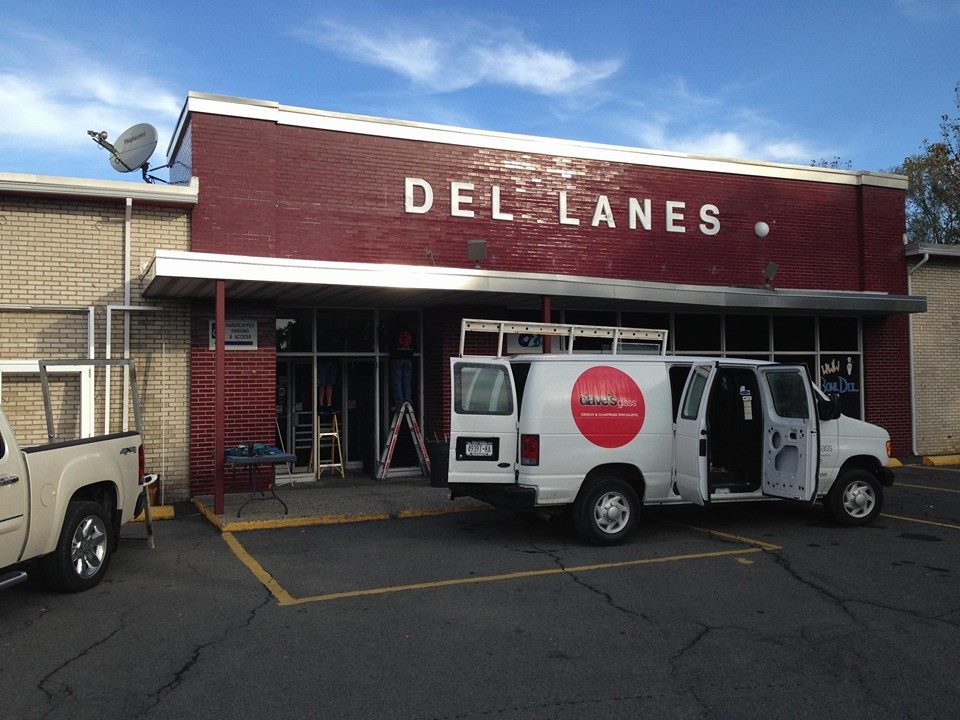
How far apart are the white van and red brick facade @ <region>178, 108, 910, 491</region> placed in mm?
5200

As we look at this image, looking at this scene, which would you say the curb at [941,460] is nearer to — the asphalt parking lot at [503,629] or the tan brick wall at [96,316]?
the asphalt parking lot at [503,629]

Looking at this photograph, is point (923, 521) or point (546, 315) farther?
point (546, 315)

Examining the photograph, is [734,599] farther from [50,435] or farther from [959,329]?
[959,329]

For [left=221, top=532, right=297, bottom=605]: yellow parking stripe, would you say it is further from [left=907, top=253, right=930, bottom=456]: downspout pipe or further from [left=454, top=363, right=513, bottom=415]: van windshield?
[left=907, top=253, right=930, bottom=456]: downspout pipe

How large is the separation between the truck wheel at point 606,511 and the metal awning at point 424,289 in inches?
171

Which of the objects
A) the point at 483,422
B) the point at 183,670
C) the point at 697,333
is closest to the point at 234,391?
the point at 483,422

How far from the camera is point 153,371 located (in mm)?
12320

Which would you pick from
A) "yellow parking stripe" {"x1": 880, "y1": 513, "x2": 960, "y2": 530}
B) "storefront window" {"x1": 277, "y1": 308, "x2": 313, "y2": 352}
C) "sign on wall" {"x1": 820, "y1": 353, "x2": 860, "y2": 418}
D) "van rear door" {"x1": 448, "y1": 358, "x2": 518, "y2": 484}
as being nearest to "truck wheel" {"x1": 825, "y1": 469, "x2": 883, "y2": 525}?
"yellow parking stripe" {"x1": 880, "y1": 513, "x2": 960, "y2": 530}

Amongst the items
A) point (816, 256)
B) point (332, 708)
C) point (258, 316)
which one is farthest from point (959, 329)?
point (332, 708)

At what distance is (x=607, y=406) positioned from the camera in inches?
349

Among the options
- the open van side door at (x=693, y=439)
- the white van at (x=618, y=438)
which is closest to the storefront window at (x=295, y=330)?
the white van at (x=618, y=438)

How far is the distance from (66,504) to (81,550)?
55 cm

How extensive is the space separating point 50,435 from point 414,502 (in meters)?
5.36

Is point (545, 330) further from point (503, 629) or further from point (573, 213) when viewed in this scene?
point (573, 213)
